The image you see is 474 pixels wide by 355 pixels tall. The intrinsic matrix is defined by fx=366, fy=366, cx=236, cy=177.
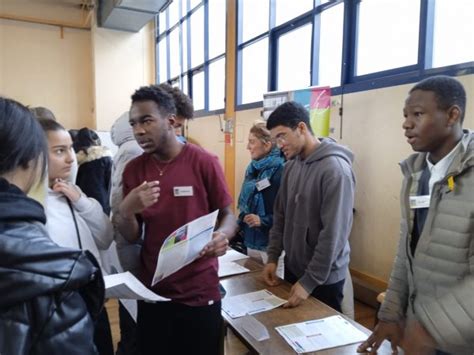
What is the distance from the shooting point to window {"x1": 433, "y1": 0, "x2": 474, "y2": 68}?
232 centimetres

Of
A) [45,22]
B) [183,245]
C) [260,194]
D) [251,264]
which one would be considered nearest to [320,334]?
[183,245]

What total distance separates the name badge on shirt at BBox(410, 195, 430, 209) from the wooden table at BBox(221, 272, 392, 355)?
46 centimetres

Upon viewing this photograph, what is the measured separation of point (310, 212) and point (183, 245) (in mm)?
669

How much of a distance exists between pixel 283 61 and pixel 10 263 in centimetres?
391

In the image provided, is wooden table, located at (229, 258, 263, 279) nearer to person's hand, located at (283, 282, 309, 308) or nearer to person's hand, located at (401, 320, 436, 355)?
person's hand, located at (283, 282, 309, 308)

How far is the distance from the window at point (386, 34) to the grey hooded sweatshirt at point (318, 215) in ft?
4.98

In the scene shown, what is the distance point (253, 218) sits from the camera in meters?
2.54

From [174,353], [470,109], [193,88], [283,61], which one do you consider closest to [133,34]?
[193,88]

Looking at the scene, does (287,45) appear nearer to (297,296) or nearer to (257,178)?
(257,178)

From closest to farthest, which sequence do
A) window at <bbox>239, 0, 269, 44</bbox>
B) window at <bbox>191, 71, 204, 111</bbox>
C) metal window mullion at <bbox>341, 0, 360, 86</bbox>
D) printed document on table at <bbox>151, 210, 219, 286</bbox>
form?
printed document on table at <bbox>151, 210, 219, 286</bbox> < metal window mullion at <bbox>341, 0, 360, 86</bbox> < window at <bbox>239, 0, 269, 44</bbox> < window at <bbox>191, 71, 204, 111</bbox>

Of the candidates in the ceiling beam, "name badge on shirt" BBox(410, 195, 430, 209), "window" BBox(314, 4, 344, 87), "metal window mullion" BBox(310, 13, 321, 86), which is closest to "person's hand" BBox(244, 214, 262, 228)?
"name badge on shirt" BBox(410, 195, 430, 209)

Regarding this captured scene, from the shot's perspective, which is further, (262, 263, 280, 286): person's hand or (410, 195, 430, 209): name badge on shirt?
(262, 263, 280, 286): person's hand

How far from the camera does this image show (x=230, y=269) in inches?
73.9

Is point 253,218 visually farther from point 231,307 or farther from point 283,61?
point 283,61
